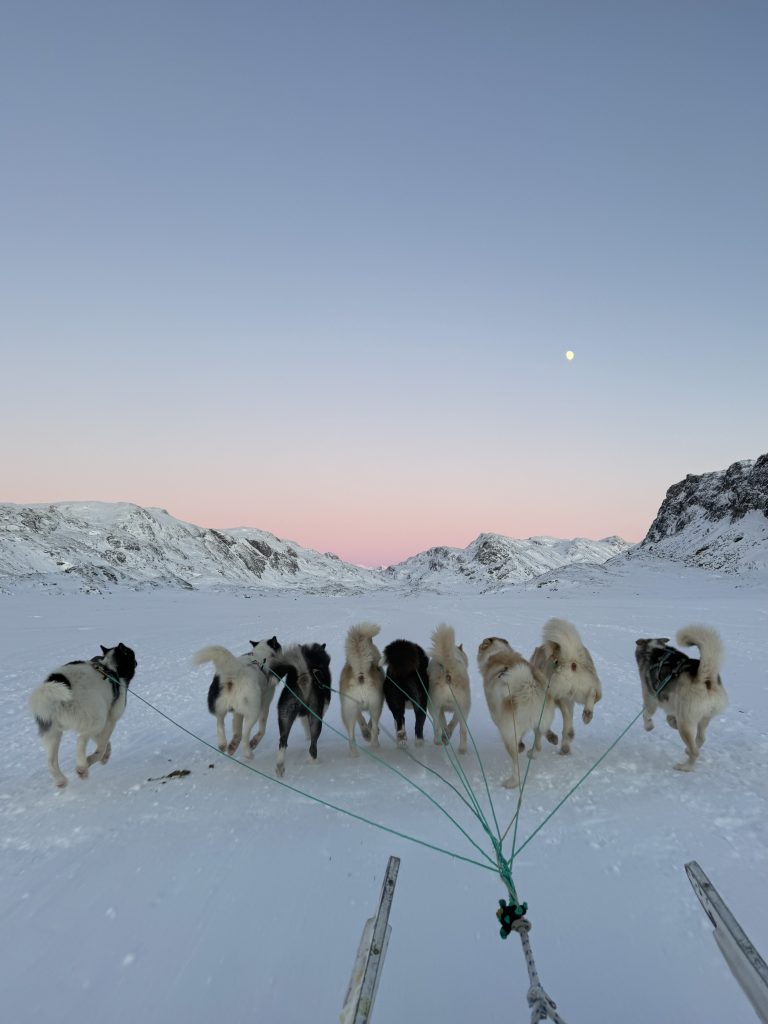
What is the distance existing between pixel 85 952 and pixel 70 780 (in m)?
2.89

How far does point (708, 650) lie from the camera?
4895mm

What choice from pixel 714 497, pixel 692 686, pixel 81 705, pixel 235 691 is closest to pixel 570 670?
pixel 692 686

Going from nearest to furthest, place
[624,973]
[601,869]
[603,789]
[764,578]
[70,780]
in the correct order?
[624,973], [601,869], [603,789], [70,780], [764,578]

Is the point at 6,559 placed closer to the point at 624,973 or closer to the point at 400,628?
the point at 400,628

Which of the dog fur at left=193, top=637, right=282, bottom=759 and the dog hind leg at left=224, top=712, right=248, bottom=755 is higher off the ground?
the dog fur at left=193, top=637, right=282, bottom=759

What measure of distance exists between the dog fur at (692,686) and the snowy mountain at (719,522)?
56656mm

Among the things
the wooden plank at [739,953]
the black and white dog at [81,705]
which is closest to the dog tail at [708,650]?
the wooden plank at [739,953]

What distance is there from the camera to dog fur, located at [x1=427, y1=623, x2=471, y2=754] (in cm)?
564

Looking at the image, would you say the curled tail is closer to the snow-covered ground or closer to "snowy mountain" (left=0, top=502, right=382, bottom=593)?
the snow-covered ground

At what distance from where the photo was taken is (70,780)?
210 inches

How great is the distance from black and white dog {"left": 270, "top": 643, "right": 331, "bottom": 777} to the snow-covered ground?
42cm

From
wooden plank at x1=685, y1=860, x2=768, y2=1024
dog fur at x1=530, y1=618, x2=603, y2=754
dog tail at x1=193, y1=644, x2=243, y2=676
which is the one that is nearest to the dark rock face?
Answer: dog fur at x1=530, y1=618, x2=603, y2=754

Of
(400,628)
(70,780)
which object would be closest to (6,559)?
(400,628)

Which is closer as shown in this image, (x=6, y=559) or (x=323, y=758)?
(x=323, y=758)
